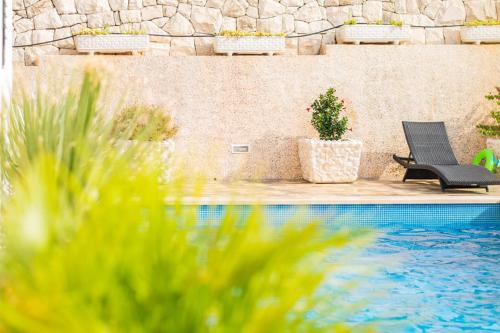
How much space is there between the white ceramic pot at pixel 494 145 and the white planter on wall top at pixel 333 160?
2.03 meters

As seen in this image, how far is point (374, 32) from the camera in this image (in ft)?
37.6

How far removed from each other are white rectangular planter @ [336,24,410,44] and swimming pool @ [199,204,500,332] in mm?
3692

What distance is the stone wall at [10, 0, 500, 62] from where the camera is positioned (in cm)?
1144

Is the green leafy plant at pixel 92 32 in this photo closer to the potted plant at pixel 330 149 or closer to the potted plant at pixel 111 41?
the potted plant at pixel 111 41

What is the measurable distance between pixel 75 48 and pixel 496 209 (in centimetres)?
666

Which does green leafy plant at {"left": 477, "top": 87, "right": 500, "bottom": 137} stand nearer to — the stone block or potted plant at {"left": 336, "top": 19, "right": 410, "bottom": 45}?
potted plant at {"left": 336, "top": 19, "right": 410, "bottom": 45}

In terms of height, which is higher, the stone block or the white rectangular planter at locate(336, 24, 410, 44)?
the stone block

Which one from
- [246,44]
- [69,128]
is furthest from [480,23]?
[69,128]

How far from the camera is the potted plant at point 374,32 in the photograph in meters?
11.4

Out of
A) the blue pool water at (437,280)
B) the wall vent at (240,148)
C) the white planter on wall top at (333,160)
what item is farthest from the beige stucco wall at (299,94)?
the blue pool water at (437,280)

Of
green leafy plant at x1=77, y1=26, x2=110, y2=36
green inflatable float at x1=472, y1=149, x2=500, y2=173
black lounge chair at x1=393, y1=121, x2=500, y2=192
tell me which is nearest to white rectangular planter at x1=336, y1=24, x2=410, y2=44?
black lounge chair at x1=393, y1=121, x2=500, y2=192

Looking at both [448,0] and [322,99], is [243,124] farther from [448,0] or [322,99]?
[448,0]

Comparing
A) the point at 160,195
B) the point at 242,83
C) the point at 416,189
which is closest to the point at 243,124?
the point at 242,83

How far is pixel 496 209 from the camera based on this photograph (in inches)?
342
